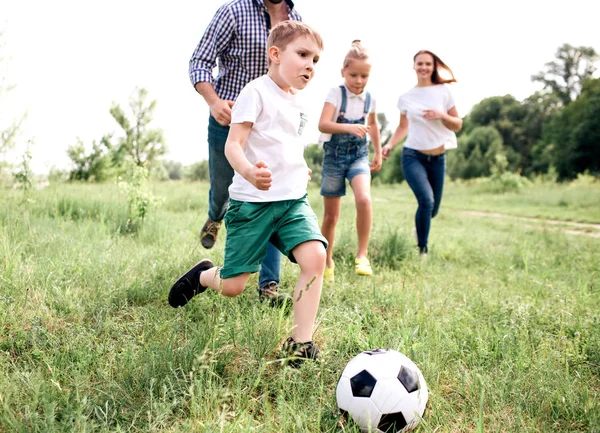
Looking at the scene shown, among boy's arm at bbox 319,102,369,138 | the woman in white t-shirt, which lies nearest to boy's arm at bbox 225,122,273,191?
boy's arm at bbox 319,102,369,138

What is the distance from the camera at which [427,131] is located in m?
5.37

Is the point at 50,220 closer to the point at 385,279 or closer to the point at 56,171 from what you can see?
the point at 56,171

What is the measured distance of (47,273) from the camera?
3227 millimetres

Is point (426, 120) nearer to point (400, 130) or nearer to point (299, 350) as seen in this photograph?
point (400, 130)

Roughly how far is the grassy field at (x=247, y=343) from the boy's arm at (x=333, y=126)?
3.96 ft

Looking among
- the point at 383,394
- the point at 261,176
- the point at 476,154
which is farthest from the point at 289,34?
the point at 476,154

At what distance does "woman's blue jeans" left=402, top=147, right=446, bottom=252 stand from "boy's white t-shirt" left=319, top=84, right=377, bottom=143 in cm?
135

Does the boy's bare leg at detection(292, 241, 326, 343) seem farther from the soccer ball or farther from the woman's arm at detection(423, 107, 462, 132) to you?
the woman's arm at detection(423, 107, 462, 132)

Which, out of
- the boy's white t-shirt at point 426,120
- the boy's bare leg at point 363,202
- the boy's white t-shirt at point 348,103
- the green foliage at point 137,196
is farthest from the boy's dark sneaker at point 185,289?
the boy's white t-shirt at point 426,120

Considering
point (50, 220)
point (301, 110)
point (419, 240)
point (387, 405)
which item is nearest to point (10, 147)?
point (50, 220)

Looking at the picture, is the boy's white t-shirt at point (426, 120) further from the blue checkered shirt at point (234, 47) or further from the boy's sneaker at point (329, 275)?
the blue checkered shirt at point (234, 47)

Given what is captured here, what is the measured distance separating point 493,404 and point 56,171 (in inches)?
251

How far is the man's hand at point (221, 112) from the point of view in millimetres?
3137

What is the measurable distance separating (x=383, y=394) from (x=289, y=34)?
1867 millimetres
